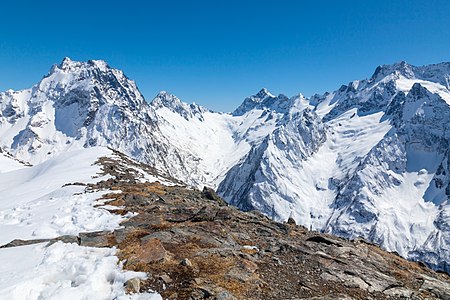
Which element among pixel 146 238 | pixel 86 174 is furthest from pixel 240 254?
pixel 86 174

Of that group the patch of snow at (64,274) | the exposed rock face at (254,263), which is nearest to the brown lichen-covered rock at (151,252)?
the exposed rock face at (254,263)

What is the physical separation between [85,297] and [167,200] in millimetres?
16537

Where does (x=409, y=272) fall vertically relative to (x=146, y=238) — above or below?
above

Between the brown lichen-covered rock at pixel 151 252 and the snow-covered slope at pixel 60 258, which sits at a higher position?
the brown lichen-covered rock at pixel 151 252

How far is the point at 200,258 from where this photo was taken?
49.6 ft

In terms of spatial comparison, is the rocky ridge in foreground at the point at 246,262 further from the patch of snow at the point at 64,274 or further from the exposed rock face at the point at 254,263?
the patch of snow at the point at 64,274

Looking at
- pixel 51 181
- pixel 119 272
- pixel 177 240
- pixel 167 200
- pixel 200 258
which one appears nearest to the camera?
pixel 119 272

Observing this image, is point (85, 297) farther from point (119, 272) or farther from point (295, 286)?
point (295, 286)

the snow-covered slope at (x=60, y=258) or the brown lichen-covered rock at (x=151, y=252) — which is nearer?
the snow-covered slope at (x=60, y=258)

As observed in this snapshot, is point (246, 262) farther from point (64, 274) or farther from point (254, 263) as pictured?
point (64, 274)

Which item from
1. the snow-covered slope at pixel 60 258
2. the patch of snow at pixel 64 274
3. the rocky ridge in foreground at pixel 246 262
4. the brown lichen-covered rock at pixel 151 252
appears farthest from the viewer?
the brown lichen-covered rock at pixel 151 252

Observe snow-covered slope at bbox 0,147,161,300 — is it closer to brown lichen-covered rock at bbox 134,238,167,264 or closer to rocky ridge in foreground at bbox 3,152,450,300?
rocky ridge in foreground at bbox 3,152,450,300

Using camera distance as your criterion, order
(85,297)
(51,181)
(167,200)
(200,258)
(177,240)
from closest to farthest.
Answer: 1. (85,297)
2. (200,258)
3. (177,240)
4. (167,200)
5. (51,181)

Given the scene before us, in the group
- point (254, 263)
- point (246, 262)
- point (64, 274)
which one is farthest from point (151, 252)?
point (254, 263)
